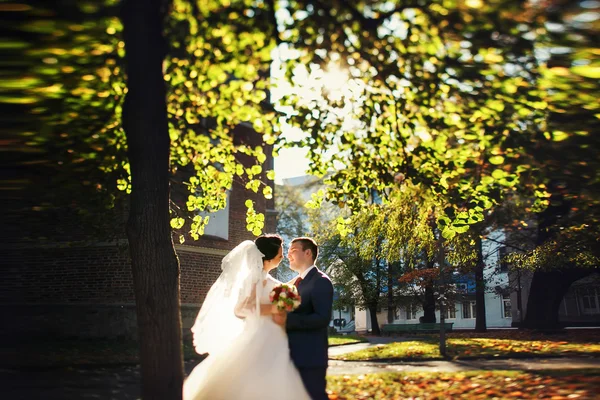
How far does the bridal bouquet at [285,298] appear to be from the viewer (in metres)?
6.14

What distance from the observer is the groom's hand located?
6.32 metres

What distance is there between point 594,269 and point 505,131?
21.5m

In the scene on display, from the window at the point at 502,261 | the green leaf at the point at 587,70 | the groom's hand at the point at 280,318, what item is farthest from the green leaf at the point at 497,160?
the window at the point at 502,261

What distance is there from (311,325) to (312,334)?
159 millimetres

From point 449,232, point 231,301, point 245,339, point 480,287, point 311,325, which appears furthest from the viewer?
point 480,287

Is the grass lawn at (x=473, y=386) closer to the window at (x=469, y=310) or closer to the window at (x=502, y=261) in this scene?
the window at (x=502, y=261)

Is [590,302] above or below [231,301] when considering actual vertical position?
below

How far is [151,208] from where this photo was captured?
284 inches

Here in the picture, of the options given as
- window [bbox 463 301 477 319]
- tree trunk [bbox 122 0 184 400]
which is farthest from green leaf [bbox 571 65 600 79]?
window [bbox 463 301 477 319]

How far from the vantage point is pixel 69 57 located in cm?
769

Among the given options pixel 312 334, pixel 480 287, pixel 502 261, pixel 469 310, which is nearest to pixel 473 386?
pixel 312 334

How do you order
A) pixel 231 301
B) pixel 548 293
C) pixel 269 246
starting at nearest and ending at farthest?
pixel 269 246, pixel 231 301, pixel 548 293

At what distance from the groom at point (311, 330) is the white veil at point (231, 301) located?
0.59 metres

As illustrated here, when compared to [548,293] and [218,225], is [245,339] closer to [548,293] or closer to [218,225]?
[218,225]
